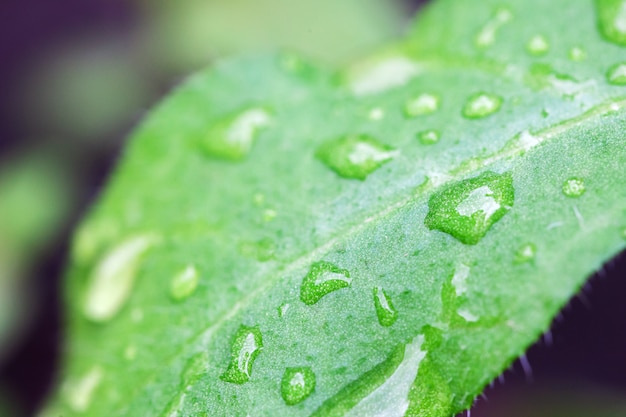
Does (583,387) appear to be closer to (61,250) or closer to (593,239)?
(593,239)

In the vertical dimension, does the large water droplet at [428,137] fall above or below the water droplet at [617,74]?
above

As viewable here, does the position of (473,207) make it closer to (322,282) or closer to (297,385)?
(322,282)

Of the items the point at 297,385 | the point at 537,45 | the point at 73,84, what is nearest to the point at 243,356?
the point at 297,385

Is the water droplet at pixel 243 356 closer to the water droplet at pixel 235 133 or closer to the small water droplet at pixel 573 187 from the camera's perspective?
the water droplet at pixel 235 133

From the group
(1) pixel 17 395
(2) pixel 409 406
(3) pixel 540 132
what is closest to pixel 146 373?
(2) pixel 409 406

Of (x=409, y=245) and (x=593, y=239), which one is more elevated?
(x=409, y=245)

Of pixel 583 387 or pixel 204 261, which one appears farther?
pixel 583 387

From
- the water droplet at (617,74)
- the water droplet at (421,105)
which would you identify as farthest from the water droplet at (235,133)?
the water droplet at (617,74)
